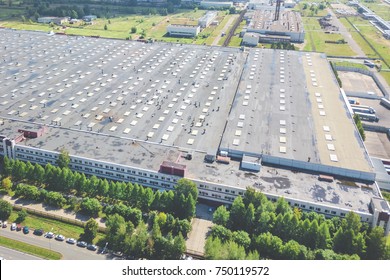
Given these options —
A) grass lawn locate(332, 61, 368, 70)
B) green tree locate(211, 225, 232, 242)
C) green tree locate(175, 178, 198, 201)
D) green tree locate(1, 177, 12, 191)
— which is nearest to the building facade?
green tree locate(175, 178, 198, 201)

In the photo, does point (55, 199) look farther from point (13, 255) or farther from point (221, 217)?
point (221, 217)

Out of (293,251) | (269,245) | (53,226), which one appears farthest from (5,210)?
(293,251)

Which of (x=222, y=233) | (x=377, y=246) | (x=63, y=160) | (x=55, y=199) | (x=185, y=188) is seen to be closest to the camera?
(x=377, y=246)

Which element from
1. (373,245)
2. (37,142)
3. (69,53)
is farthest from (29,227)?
(69,53)

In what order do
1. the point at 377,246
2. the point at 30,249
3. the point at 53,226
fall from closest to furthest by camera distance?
the point at 377,246, the point at 30,249, the point at 53,226

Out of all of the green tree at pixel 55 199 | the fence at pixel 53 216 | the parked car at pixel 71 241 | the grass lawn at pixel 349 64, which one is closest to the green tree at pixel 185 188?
the fence at pixel 53 216

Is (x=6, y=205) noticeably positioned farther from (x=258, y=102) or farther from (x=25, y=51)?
(x=25, y=51)

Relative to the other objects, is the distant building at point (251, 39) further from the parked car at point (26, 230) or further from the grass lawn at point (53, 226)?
the parked car at point (26, 230)
